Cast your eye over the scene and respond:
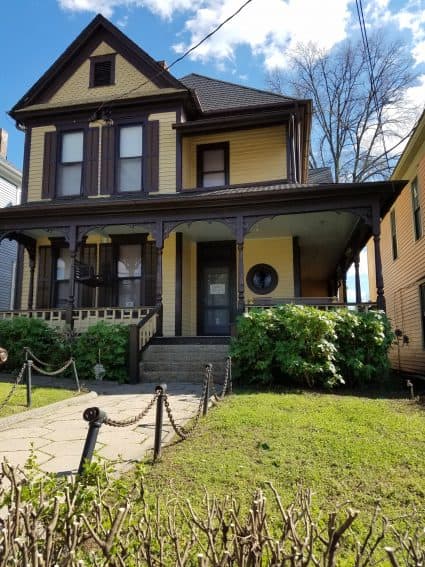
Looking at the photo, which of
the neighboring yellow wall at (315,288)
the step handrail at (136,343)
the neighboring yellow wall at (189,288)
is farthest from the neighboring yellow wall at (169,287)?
the neighboring yellow wall at (315,288)

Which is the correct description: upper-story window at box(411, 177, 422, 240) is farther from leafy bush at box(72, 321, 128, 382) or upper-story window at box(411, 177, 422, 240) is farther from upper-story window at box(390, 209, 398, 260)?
leafy bush at box(72, 321, 128, 382)

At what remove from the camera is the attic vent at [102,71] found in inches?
519

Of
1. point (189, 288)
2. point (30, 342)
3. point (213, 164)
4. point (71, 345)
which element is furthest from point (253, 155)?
point (30, 342)

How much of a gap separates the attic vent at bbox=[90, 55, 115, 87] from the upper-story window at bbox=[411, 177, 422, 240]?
9.55 metres

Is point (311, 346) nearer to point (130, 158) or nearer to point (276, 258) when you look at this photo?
point (276, 258)

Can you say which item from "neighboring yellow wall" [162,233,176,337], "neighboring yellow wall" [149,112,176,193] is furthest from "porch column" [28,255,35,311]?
"neighboring yellow wall" [149,112,176,193]

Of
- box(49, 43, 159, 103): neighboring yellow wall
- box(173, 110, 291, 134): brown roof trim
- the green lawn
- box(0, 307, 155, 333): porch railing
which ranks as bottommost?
the green lawn

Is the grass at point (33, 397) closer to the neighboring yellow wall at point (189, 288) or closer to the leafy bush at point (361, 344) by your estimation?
the leafy bush at point (361, 344)

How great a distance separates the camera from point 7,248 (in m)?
18.8

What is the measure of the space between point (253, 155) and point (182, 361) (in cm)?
661

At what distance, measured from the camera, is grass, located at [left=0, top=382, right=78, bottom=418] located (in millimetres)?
5679

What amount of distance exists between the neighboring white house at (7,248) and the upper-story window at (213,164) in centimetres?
963

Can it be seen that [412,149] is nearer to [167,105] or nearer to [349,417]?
[167,105]

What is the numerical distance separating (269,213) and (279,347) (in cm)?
376
